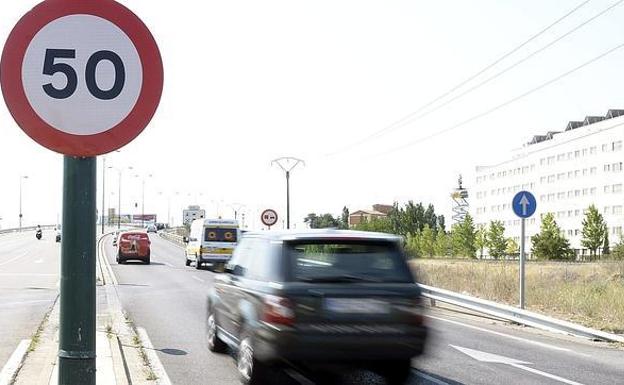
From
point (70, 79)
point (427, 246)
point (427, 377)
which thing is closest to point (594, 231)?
point (427, 246)

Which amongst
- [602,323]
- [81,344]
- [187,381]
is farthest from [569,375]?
[81,344]

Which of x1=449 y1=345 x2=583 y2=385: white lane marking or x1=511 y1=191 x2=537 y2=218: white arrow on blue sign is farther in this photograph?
x1=511 y1=191 x2=537 y2=218: white arrow on blue sign

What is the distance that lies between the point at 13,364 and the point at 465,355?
246 inches

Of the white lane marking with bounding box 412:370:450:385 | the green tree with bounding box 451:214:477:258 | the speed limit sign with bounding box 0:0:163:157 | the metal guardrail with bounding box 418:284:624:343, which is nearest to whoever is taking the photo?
the speed limit sign with bounding box 0:0:163:157

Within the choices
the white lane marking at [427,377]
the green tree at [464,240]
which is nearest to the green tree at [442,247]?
Answer: the green tree at [464,240]

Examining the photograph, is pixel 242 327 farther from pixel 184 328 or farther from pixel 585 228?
pixel 585 228

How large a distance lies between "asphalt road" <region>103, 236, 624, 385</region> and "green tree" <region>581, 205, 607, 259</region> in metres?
82.3

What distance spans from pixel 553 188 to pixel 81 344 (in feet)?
385

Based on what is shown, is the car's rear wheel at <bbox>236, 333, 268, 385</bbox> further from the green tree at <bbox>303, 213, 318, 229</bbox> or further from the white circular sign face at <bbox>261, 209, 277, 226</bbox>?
the white circular sign face at <bbox>261, 209, 277, 226</bbox>

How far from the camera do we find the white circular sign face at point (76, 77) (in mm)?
2734

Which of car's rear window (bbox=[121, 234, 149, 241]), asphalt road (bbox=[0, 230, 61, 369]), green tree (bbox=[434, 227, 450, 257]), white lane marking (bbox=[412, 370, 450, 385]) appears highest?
car's rear window (bbox=[121, 234, 149, 241])

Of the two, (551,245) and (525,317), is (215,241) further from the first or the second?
(551,245)

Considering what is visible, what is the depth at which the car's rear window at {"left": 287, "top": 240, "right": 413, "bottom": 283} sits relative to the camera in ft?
24.6

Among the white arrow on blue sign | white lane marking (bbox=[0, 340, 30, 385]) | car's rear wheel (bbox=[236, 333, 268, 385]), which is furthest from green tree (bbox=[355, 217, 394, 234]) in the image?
car's rear wheel (bbox=[236, 333, 268, 385])
